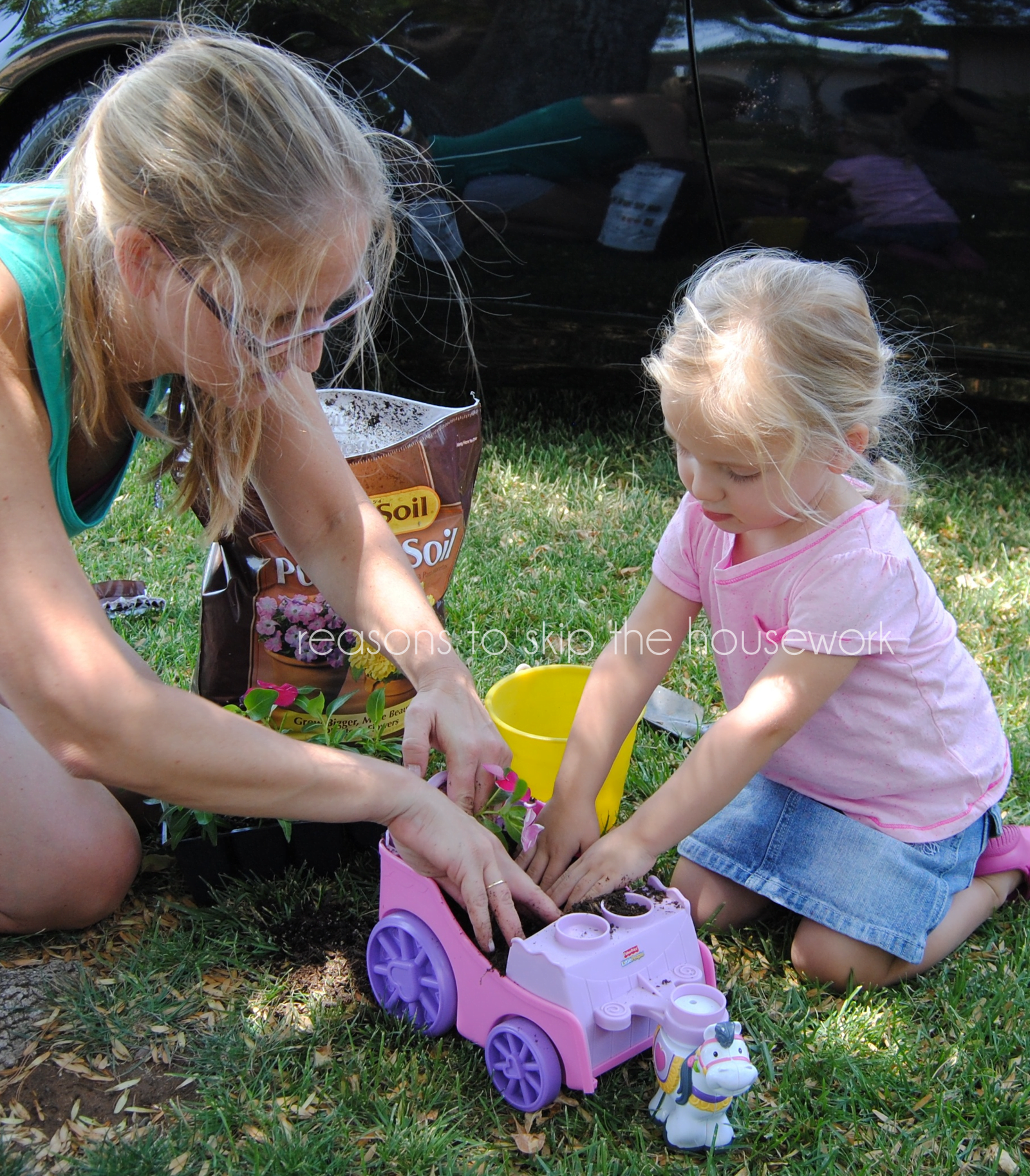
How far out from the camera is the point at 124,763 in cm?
132

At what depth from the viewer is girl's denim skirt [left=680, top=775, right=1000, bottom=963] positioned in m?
1.72

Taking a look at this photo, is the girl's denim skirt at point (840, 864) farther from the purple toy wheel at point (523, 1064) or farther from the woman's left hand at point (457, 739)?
the purple toy wheel at point (523, 1064)

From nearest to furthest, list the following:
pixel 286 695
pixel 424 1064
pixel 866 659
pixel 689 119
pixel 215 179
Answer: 1. pixel 215 179
2. pixel 424 1064
3. pixel 866 659
4. pixel 286 695
5. pixel 689 119

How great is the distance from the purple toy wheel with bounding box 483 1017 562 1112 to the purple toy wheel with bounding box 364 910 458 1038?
101 millimetres

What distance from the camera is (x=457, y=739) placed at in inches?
64.0

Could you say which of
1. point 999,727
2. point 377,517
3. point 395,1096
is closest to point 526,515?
point 377,517

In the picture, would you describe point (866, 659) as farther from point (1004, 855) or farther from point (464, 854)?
point (464, 854)

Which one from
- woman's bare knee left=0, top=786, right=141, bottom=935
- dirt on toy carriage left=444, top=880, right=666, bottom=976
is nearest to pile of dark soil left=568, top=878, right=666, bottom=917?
dirt on toy carriage left=444, top=880, right=666, bottom=976

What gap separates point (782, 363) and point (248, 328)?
75cm

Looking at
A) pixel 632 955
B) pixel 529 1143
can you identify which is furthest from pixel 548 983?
pixel 529 1143

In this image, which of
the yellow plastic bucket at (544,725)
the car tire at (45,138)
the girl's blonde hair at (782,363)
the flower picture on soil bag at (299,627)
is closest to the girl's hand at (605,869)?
the yellow plastic bucket at (544,725)

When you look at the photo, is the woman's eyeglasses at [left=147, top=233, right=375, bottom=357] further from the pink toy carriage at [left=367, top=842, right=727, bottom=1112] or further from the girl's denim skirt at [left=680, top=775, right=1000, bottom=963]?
the girl's denim skirt at [left=680, top=775, right=1000, bottom=963]

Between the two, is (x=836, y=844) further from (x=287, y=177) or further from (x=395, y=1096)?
(x=287, y=177)

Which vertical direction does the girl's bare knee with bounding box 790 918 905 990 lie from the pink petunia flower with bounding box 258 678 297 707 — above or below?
below
